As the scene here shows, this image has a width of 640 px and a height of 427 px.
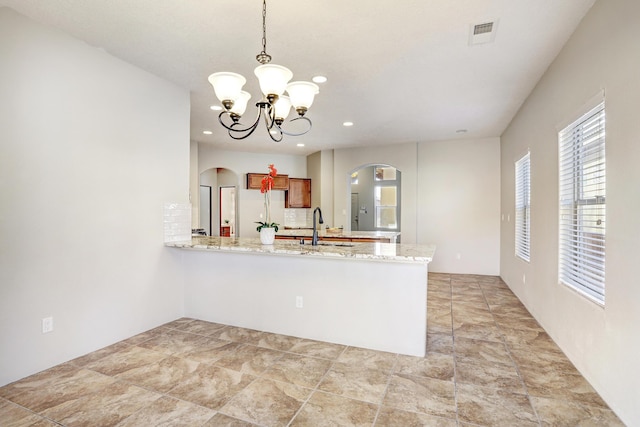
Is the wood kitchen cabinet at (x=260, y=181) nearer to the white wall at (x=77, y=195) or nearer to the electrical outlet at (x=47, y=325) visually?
the white wall at (x=77, y=195)

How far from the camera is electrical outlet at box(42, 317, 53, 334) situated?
102 inches

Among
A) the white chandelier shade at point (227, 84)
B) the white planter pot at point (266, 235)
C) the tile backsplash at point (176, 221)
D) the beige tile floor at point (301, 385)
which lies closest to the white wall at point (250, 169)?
the tile backsplash at point (176, 221)

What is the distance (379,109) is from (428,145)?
2575 mm

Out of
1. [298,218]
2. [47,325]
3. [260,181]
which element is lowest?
[47,325]

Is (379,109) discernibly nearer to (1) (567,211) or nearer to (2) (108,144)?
(1) (567,211)

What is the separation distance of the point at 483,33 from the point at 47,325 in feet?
13.3

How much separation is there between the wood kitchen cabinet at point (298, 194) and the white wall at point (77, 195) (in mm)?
4308

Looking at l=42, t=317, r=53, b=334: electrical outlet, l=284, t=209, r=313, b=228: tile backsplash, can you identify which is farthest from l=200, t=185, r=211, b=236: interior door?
l=42, t=317, r=53, b=334: electrical outlet

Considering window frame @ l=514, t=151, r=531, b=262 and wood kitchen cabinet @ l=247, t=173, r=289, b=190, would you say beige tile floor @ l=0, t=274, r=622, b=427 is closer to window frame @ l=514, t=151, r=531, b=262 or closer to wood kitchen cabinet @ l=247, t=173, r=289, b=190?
window frame @ l=514, t=151, r=531, b=262

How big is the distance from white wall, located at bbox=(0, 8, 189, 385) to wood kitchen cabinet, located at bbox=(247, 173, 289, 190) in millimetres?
3936

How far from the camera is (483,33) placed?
107 inches

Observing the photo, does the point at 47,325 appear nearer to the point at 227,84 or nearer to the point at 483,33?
the point at 227,84

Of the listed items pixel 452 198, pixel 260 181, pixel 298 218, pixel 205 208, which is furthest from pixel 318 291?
pixel 205 208

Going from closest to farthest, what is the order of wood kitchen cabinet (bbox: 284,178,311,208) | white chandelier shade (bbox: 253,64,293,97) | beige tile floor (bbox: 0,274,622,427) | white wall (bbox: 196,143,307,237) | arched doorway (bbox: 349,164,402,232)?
beige tile floor (bbox: 0,274,622,427), white chandelier shade (bbox: 253,64,293,97), white wall (bbox: 196,143,307,237), wood kitchen cabinet (bbox: 284,178,311,208), arched doorway (bbox: 349,164,402,232)
